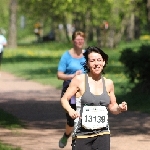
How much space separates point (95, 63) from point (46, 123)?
719cm

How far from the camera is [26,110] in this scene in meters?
17.6

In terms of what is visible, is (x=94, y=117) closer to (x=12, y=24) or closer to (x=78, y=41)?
(x=78, y=41)

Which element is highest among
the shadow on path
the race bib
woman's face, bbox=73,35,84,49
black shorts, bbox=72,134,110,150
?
woman's face, bbox=73,35,84,49

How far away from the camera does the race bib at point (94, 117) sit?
8.14 m

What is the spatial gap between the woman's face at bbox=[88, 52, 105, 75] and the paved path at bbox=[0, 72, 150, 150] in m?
3.62

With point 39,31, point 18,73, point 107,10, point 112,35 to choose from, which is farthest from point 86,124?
point 39,31

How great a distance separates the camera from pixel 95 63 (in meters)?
8.16

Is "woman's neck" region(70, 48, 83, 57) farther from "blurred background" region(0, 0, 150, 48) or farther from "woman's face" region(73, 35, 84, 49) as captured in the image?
"blurred background" region(0, 0, 150, 48)

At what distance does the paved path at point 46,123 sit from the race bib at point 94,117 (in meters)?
3.50

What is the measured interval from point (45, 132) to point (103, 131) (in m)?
5.75

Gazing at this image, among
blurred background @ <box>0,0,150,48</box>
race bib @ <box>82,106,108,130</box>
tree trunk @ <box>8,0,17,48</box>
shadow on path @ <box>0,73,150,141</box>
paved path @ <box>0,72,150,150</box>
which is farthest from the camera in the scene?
tree trunk @ <box>8,0,17,48</box>

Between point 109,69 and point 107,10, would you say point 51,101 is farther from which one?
point 107,10

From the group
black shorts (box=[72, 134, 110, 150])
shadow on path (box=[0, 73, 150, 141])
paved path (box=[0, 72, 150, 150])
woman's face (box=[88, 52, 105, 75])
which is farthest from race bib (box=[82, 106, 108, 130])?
shadow on path (box=[0, 73, 150, 141])

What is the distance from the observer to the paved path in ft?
40.4
